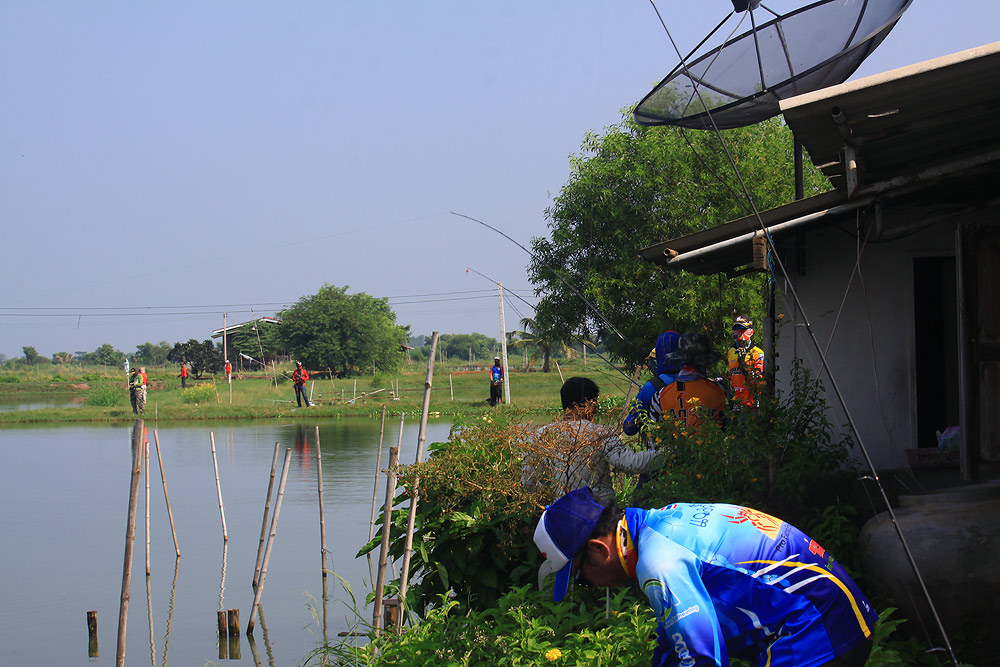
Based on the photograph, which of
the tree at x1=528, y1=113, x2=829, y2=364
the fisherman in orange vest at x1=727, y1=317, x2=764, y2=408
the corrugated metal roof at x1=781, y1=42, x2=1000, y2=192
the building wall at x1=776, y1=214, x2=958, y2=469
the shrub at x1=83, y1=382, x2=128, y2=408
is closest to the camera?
the corrugated metal roof at x1=781, y1=42, x2=1000, y2=192

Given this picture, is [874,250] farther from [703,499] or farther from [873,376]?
[703,499]

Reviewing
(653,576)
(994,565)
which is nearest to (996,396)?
(994,565)

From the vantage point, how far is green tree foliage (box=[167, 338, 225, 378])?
72.4 meters

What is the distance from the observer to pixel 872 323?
6875mm

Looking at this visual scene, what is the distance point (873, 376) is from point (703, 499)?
219cm

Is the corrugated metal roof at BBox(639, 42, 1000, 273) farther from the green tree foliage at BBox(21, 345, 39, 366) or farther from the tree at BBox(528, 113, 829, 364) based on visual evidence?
the green tree foliage at BBox(21, 345, 39, 366)

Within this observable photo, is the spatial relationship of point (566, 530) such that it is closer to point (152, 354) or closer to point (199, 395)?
point (199, 395)

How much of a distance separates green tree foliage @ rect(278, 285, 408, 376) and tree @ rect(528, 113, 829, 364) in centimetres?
5059

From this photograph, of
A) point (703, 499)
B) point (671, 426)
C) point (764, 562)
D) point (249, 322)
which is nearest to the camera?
point (764, 562)

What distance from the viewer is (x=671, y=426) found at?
5.94m

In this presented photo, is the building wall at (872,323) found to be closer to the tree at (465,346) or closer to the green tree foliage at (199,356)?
the green tree foliage at (199,356)

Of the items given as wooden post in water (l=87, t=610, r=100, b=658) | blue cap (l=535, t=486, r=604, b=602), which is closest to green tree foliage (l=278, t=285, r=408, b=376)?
wooden post in water (l=87, t=610, r=100, b=658)

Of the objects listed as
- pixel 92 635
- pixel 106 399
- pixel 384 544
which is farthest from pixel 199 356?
pixel 384 544

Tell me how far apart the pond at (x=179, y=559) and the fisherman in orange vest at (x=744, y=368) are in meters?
3.07
